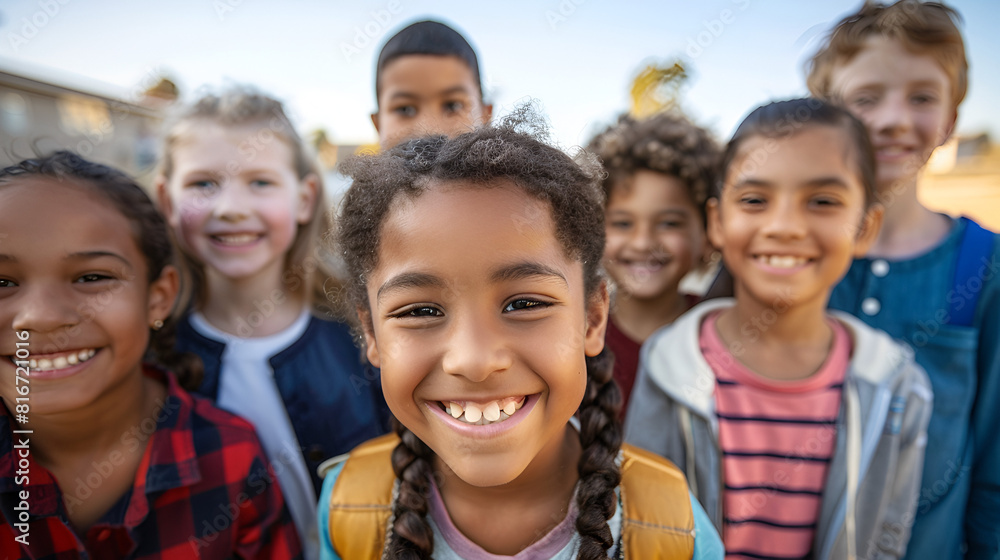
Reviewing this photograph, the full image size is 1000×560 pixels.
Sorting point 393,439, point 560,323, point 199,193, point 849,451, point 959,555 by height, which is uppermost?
point 199,193

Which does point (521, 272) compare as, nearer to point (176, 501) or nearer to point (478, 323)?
point (478, 323)

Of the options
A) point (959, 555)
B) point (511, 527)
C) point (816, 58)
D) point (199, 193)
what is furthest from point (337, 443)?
point (816, 58)

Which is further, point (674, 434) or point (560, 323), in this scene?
point (674, 434)

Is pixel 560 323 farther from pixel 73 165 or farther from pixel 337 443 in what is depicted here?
pixel 73 165

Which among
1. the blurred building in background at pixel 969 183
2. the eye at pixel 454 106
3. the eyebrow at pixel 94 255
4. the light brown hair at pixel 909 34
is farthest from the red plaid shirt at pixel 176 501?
the blurred building in background at pixel 969 183

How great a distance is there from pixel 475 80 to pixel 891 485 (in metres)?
2.43

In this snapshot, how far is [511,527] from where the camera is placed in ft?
4.50

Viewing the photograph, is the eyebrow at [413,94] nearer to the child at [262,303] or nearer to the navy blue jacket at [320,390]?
the child at [262,303]

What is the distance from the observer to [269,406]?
197 centimetres

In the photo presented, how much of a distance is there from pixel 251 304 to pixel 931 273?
9.33 feet

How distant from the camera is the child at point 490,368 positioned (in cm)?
113

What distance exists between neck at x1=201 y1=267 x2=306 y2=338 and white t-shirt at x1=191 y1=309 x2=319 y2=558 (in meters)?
0.05

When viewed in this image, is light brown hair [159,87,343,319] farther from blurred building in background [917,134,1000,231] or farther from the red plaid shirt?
blurred building in background [917,134,1000,231]

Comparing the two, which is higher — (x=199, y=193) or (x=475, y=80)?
(x=475, y=80)
